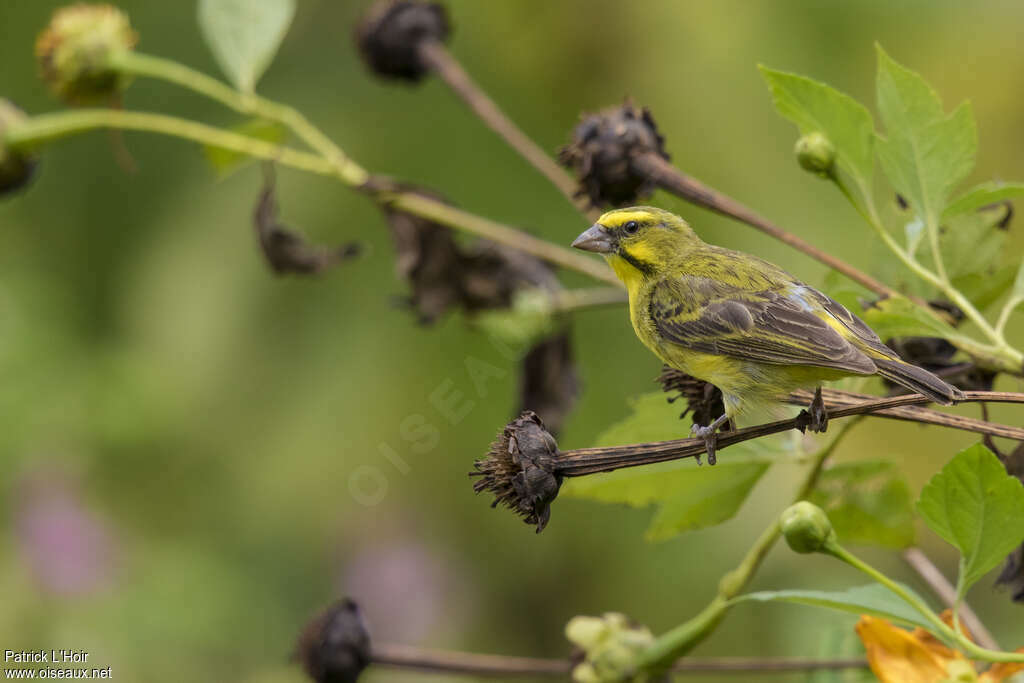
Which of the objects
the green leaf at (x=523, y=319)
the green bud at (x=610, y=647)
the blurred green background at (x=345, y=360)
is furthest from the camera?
the blurred green background at (x=345, y=360)

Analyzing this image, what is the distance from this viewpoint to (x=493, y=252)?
84.1 inches

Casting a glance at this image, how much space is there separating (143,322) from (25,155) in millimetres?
1830

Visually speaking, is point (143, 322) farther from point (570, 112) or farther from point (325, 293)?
point (570, 112)

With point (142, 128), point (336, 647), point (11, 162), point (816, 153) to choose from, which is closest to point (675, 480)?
point (816, 153)

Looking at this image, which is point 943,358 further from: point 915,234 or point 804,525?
point 804,525

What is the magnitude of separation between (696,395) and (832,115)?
0.40 meters

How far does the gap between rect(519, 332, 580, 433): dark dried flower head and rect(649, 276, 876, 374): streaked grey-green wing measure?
1.56 feet

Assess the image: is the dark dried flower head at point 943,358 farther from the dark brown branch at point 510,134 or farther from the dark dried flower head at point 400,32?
the dark dried flower head at point 400,32

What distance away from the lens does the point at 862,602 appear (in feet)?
3.57

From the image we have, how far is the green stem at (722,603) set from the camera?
1.29 metres

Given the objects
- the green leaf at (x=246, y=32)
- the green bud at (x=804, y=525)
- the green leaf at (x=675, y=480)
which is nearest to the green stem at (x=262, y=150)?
the green leaf at (x=246, y=32)

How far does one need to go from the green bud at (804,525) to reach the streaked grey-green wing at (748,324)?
0.83 ft

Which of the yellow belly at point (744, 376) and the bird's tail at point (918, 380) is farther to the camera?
the yellow belly at point (744, 376)

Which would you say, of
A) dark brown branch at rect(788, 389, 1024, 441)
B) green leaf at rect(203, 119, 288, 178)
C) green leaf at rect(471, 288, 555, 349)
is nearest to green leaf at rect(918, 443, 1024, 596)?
dark brown branch at rect(788, 389, 1024, 441)
